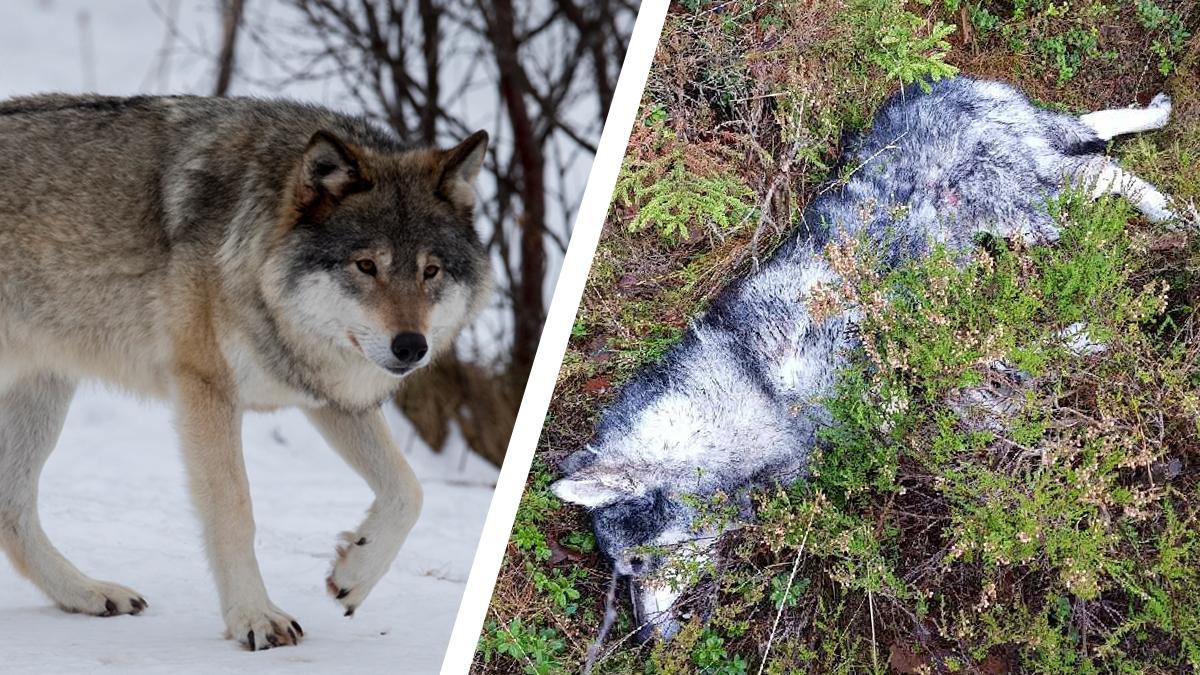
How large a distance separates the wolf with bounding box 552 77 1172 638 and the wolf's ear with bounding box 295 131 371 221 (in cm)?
89

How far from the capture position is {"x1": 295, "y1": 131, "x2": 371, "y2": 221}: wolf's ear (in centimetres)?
343

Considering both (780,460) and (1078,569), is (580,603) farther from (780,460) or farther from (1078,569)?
(1078,569)

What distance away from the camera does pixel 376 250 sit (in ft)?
11.2

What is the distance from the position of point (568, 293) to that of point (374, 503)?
83cm

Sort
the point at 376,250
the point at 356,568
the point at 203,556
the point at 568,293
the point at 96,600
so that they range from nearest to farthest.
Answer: the point at 376,250 → the point at 568,293 → the point at 356,568 → the point at 96,600 → the point at 203,556

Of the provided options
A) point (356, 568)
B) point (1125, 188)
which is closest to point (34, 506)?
point (356, 568)

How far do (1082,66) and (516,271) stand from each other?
337 centimetres

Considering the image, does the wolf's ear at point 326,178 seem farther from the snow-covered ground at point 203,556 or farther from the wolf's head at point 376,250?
the snow-covered ground at point 203,556

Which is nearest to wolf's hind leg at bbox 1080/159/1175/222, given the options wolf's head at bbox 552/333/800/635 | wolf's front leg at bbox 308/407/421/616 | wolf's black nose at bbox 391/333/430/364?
wolf's head at bbox 552/333/800/635

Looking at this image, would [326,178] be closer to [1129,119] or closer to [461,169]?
Answer: [461,169]

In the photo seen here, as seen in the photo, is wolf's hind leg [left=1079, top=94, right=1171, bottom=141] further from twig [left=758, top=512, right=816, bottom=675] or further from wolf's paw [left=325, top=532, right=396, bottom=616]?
wolf's paw [left=325, top=532, right=396, bottom=616]

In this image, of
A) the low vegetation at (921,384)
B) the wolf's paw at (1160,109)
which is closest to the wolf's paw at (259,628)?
the low vegetation at (921,384)

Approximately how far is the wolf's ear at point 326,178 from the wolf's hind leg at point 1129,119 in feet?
6.16

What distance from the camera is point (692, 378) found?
3.56m
